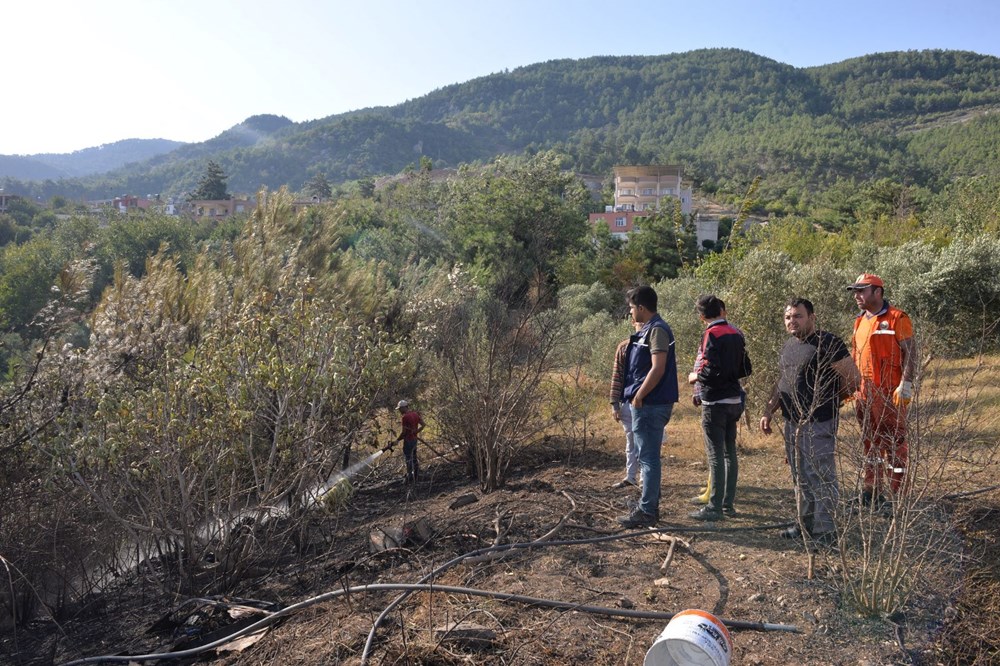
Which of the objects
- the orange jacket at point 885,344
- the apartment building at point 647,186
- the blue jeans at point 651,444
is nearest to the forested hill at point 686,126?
the apartment building at point 647,186

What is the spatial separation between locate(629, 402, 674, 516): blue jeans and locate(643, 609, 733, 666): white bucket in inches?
70.4

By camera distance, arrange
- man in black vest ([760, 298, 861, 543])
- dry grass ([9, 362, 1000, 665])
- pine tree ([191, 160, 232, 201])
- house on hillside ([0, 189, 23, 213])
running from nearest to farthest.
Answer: dry grass ([9, 362, 1000, 665]) < man in black vest ([760, 298, 861, 543]) < house on hillside ([0, 189, 23, 213]) < pine tree ([191, 160, 232, 201])

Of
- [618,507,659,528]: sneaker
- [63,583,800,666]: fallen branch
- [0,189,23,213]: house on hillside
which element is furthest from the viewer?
[0,189,23,213]: house on hillside

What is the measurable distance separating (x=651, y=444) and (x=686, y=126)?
136 m

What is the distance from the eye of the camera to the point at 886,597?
3178 millimetres

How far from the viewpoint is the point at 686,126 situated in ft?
425

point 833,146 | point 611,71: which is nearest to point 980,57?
point 833,146

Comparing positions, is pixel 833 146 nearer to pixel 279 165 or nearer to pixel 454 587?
pixel 454 587

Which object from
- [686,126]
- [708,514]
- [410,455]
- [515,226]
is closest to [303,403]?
[410,455]

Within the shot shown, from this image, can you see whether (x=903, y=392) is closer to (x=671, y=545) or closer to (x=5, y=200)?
(x=671, y=545)

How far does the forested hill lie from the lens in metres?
77.4

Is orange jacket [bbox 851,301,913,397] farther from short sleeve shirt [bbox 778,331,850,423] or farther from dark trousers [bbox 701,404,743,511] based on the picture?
dark trousers [bbox 701,404,743,511]

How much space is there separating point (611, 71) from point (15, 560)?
186 metres

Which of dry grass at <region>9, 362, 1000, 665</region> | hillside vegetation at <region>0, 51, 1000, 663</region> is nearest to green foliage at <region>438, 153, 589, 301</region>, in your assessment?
hillside vegetation at <region>0, 51, 1000, 663</region>
